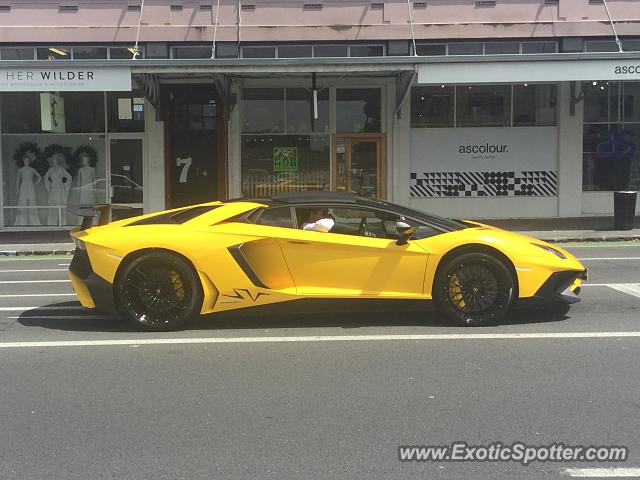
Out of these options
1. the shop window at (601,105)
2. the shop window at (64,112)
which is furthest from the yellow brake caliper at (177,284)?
the shop window at (601,105)

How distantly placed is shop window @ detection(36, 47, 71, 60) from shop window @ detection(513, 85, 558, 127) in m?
12.4

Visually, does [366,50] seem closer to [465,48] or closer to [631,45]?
[465,48]

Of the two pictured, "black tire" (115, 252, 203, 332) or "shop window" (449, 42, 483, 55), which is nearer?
"black tire" (115, 252, 203, 332)

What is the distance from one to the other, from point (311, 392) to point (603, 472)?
200 centimetres

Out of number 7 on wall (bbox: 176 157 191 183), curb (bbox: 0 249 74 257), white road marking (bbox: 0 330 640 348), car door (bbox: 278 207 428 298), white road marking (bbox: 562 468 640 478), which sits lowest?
white road marking (bbox: 562 468 640 478)

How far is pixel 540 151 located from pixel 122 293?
48.0 feet

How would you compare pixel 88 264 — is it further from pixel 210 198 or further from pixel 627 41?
pixel 627 41

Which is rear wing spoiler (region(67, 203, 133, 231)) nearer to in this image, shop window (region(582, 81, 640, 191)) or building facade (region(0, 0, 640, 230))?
building facade (region(0, 0, 640, 230))

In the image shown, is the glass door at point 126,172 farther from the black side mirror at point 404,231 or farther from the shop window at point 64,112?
the black side mirror at point 404,231

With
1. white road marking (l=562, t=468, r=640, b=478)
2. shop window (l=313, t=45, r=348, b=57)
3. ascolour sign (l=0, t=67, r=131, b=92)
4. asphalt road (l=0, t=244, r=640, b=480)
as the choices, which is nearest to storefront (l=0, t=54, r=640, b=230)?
shop window (l=313, t=45, r=348, b=57)

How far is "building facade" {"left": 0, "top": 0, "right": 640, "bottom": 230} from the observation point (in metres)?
17.8

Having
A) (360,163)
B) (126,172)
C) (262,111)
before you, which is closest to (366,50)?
A: (360,163)

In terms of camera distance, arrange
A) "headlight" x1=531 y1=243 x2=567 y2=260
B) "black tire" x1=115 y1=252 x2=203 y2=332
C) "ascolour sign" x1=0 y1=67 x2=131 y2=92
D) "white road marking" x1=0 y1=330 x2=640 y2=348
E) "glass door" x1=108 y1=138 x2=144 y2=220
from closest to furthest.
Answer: "white road marking" x1=0 y1=330 x2=640 y2=348, "black tire" x1=115 y1=252 x2=203 y2=332, "headlight" x1=531 y1=243 x2=567 y2=260, "ascolour sign" x1=0 y1=67 x2=131 y2=92, "glass door" x1=108 y1=138 x2=144 y2=220

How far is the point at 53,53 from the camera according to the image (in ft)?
58.5
